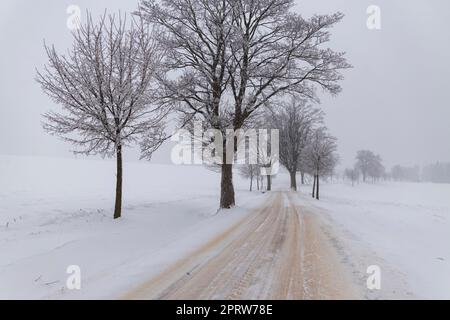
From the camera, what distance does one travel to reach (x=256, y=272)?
5848mm

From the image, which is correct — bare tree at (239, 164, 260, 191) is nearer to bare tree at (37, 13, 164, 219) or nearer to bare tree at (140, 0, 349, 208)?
bare tree at (140, 0, 349, 208)

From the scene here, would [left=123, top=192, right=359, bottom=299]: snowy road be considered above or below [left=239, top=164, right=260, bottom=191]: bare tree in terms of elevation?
below

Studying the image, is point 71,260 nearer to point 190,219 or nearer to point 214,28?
point 190,219

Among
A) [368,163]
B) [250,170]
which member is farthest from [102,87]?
[368,163]

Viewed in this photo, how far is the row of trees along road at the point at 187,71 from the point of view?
39.2 ft

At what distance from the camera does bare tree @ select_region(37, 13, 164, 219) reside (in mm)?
11711

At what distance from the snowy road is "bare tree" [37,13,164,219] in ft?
21.1

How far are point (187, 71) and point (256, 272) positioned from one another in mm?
13318

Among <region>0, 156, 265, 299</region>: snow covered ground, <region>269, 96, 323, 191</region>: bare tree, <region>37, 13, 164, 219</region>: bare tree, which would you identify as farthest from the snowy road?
<region>269, 96, 323, 191</region>: bare tree

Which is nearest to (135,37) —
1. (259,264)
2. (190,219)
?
(190,219)

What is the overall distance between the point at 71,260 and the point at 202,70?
11.8 m

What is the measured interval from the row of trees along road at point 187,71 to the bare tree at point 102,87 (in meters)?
0.04
